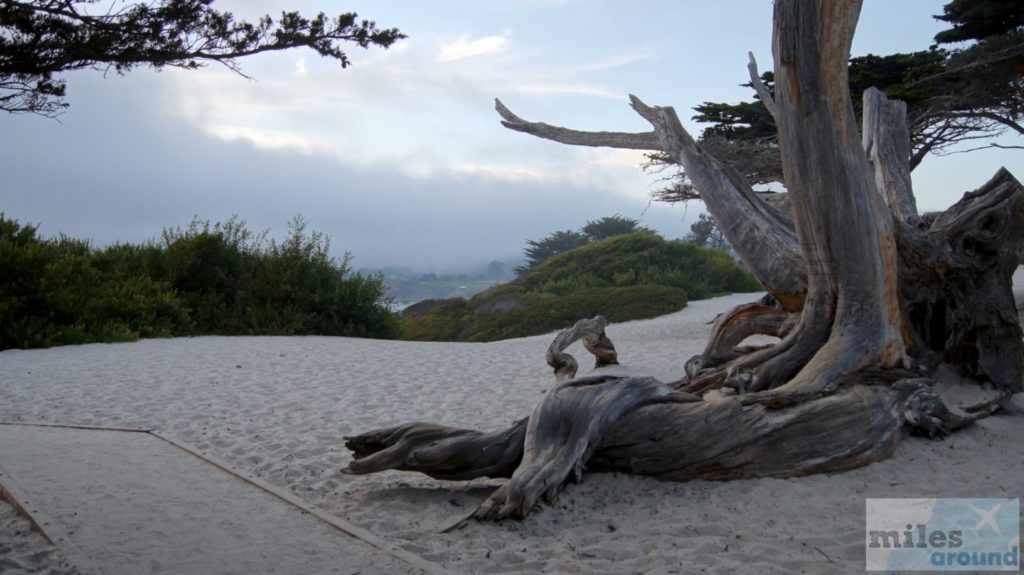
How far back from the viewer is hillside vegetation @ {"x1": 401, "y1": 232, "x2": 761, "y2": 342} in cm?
2067

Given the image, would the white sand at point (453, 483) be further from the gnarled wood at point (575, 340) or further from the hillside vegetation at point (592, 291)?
the hillside vegetation at point (592, 291)

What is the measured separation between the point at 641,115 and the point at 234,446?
5.05 meters

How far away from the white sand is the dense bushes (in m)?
1.54

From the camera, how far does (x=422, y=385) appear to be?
9086mm

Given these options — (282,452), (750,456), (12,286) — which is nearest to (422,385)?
(282,452)

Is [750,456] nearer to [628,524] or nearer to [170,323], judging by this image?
[628,524]

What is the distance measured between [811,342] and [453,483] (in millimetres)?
2906

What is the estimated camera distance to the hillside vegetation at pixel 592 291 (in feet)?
67.8

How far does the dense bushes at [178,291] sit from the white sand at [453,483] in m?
1.54

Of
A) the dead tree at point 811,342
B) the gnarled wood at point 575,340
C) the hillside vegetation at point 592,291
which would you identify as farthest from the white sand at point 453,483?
the hillside vegetation at point 592,291

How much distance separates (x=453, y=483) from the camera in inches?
202

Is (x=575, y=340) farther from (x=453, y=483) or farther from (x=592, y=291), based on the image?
(x=592, y=291)

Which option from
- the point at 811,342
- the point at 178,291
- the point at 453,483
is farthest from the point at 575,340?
the point at 178,291

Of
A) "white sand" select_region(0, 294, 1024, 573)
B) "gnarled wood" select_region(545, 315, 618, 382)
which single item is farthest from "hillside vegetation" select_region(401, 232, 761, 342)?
"white sand" select_region(0, 294, 1024, 573)
